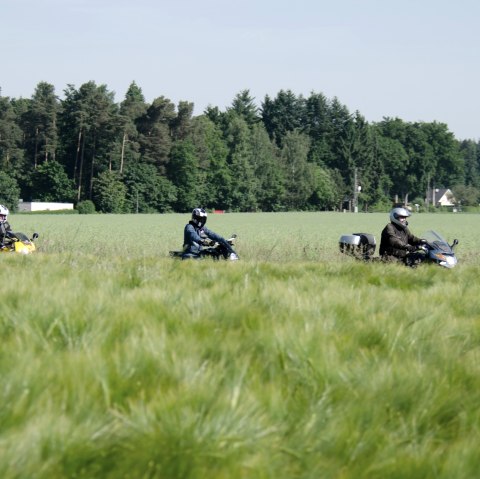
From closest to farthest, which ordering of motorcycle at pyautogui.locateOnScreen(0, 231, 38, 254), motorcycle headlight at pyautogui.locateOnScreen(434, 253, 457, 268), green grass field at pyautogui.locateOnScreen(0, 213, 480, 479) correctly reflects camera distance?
green grass field at pyautogui.locateOnScreen(0, 213, 480, 479)
motorcycle headlight at pyautogui.locateOnScreen(434, 253, 457, 268)
motorcycle at pyautogui.locateOnScreen(0, 231, 38, 254)

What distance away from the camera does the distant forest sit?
100688mm

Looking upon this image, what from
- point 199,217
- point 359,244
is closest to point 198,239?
point 199,217

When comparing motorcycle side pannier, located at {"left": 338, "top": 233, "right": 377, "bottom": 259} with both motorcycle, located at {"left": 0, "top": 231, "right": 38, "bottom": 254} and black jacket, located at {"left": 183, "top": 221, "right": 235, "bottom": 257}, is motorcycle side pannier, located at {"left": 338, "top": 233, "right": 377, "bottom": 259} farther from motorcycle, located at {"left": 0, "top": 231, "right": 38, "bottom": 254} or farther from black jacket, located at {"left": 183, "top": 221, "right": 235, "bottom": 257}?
motorcycle, located at {"left": 0, "top": 231, "right": 38, "bottom": 254}

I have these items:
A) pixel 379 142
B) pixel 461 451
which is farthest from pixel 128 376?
pixel 379 142

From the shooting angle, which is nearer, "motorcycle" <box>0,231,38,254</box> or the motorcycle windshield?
the motorcycle windshield

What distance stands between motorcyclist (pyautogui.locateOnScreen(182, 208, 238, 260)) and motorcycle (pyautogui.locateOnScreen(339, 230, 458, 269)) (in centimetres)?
232

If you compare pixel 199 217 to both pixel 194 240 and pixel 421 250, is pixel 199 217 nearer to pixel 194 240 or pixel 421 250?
pixel 194 240

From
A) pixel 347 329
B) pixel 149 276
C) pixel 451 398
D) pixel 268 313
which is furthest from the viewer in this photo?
pixel 149 276

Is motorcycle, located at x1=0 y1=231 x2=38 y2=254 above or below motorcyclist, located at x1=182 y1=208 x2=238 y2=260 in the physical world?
below

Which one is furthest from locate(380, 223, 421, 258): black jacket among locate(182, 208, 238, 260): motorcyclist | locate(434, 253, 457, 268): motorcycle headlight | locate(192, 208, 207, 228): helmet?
locate(192, 208, 207, 228): helmet

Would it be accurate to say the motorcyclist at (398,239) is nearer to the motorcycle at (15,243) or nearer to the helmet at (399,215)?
the helmet at (399,215)

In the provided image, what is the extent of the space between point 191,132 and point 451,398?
363 ft

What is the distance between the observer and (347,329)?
3590mm

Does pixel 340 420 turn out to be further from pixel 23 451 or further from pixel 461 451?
pixel 23 451
